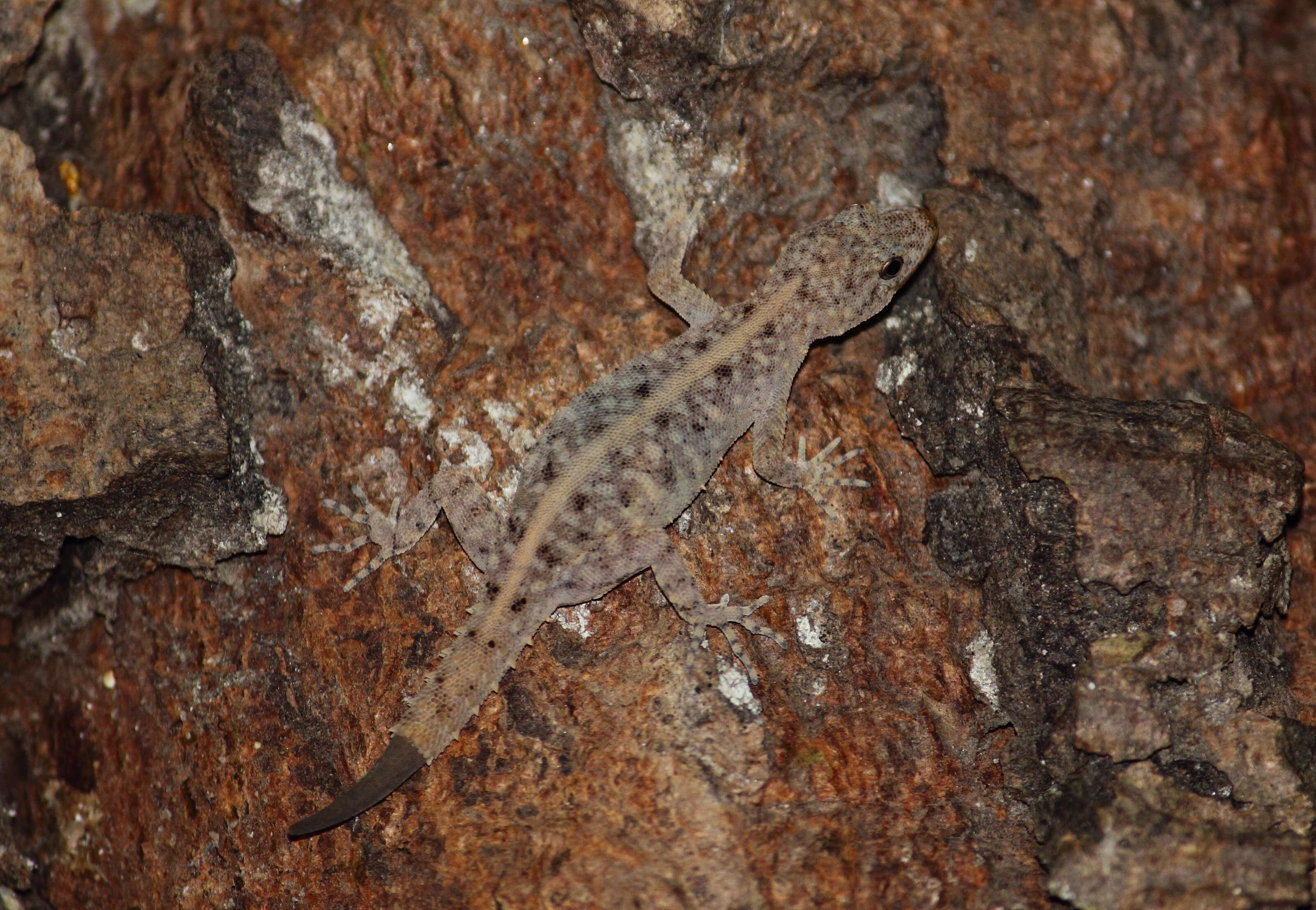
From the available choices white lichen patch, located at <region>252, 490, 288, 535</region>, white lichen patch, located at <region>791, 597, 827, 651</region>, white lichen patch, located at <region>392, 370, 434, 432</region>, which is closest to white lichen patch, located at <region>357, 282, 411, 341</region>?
white lichen patch, located at <region>392, 370, 434, 432</region>

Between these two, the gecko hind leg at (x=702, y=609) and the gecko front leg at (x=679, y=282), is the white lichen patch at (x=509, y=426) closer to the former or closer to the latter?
the gecko hind leg at (x=702, y=609)

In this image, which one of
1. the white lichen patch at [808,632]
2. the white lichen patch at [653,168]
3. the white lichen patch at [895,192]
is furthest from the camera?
the white lichen patch at [895,192]

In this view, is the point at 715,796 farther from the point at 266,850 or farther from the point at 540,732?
the point at 266,850

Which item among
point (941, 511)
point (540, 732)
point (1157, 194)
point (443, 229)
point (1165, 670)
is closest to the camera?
point (1165, 670)

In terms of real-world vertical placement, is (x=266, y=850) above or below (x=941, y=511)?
below

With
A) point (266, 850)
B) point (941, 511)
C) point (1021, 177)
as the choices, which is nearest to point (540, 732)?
point (266, 850)

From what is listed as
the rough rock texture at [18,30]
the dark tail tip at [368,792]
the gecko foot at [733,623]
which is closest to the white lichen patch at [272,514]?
the dark tail tip at [368,792]
